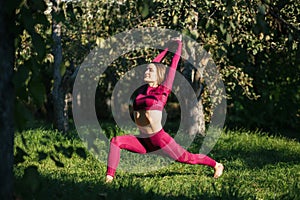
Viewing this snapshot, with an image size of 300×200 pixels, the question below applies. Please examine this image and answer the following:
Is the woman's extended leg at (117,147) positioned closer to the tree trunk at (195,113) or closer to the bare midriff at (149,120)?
the bare midriff at (149,120)

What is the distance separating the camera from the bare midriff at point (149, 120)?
25.1ft

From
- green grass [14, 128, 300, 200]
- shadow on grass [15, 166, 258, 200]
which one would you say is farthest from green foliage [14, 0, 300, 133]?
shadow on grass [15, 166, 258, 200]

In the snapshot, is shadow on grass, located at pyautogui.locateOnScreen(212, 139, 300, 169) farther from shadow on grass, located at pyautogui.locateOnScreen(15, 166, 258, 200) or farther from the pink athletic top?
shadow on grass, located at pyautogui.locateOnScreen(15, 166, 258, 200)

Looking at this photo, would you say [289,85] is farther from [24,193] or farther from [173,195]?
[24,193]

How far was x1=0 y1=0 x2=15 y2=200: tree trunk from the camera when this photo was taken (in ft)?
13.3

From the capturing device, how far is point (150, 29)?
43.2 feet

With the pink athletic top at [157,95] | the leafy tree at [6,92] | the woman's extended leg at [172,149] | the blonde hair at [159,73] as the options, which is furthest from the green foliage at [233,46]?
the leafy tree at [6,92]

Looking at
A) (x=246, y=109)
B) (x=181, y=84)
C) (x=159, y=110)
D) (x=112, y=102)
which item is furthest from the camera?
(x=112, y=102)

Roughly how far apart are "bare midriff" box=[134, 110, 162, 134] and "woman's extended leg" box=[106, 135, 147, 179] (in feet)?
0.71

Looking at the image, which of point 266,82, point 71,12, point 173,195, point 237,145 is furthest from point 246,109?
point 71,12

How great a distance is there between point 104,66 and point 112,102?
10.0 metres

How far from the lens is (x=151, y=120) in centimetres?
766

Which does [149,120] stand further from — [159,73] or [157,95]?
[159,73]

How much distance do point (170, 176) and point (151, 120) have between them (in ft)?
4.30
